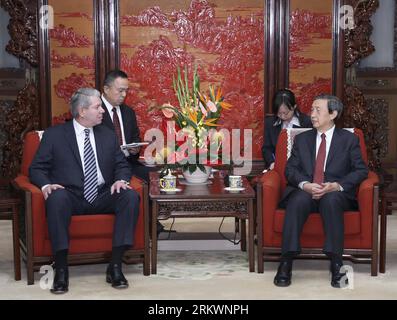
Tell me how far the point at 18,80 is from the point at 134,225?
282 centimetres

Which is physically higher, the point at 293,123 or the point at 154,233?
the point at 293,123

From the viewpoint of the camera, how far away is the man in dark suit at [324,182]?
4023mm

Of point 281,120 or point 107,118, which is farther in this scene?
point 281,120

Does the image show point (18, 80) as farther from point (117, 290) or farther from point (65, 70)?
point (117, 290)

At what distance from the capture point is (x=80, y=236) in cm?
410

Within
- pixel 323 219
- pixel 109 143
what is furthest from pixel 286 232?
pixel 109 143

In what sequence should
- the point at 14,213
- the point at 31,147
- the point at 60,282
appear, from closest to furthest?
the point at 60,282, the point at 14,213, the point at 31,147

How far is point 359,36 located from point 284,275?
2.94 meters

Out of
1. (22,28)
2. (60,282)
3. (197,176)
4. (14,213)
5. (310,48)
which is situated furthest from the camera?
(310,48)

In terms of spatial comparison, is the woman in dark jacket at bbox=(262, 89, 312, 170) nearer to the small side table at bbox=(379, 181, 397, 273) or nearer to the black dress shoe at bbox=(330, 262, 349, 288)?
the small side table at bbox=(379, 181, 397, 273)

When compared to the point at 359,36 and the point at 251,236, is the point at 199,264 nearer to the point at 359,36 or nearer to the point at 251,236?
the point at 251,236

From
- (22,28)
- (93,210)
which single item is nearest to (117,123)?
(93,210)

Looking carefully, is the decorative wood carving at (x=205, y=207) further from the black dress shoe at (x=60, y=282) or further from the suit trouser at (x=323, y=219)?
the black dress shoe at (x=60, y=282)
